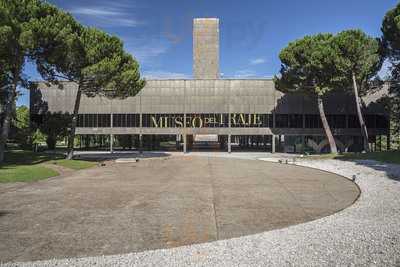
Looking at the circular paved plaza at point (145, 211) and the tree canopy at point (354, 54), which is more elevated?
the tree canopy at point (354, 54)

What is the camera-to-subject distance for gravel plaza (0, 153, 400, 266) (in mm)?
8367

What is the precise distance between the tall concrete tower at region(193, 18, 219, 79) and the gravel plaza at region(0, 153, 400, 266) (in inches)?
2065

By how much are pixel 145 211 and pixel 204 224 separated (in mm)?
2782

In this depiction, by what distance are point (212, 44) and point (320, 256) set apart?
66.1m

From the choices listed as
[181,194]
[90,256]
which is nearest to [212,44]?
[181,194]

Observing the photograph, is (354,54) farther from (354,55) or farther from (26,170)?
(26,170)

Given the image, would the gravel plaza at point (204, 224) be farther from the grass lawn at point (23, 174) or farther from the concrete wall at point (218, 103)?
the concrete wall at point (218, 103)

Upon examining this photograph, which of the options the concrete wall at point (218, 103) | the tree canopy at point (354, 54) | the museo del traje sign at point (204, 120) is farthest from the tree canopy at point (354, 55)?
the museo del traje sign at point (204, 120)

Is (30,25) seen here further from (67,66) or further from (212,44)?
(212,44)

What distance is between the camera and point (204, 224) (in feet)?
37.9

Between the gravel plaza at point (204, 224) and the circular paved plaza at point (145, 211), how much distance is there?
0.11 feet

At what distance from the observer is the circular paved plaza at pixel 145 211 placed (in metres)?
9.59

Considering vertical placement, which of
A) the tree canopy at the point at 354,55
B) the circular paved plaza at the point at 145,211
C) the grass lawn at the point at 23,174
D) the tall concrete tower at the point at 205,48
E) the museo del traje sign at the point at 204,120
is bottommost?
the circular paved plaza at the point at 145,211

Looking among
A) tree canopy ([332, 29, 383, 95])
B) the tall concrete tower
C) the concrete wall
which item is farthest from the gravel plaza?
the tall concrete tower
